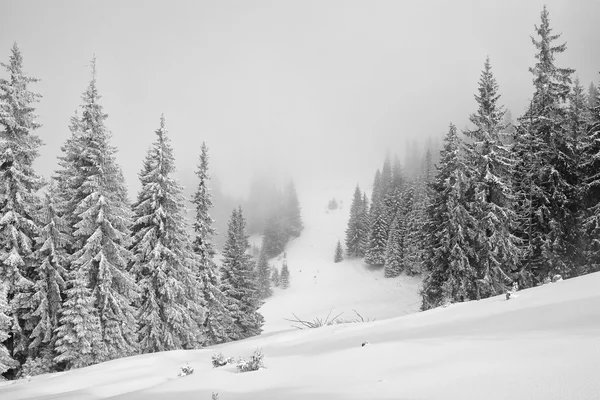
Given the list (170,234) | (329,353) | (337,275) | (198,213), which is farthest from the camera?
(337,275)

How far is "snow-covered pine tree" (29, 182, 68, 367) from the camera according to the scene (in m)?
15.9

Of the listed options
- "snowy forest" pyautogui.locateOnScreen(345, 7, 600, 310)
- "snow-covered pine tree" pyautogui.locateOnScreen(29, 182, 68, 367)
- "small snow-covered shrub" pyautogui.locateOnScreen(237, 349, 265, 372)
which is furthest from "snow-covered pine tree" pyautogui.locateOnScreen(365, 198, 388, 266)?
"small snow-covered shrub" pyautogui.locateOnScreen(237, 349, 265, 372)

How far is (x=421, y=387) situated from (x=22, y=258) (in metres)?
19.1

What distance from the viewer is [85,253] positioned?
17172 mm

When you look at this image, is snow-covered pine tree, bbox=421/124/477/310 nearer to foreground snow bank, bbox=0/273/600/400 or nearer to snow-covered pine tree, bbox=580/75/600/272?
snow-covered pine tree, bbox=580/75/600/272

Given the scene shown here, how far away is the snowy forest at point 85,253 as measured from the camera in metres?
15.8

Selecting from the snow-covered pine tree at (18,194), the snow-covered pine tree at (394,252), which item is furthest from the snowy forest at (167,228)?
the snow-covered pine tree at (394,252)

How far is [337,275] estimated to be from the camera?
212ft

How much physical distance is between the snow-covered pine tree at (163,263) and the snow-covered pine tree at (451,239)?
1554 centimetres

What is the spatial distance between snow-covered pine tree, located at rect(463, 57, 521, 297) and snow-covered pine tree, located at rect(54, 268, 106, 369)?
20815 millimetres

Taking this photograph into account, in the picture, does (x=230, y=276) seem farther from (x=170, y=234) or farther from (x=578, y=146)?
(x=578, y=146)

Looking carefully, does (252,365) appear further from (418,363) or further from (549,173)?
(549,173)

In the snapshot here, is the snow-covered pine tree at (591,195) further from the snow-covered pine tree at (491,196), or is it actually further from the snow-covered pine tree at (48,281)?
the snow-covered pine tree at (48,281)

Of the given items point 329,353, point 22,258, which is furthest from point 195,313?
point 329,353
